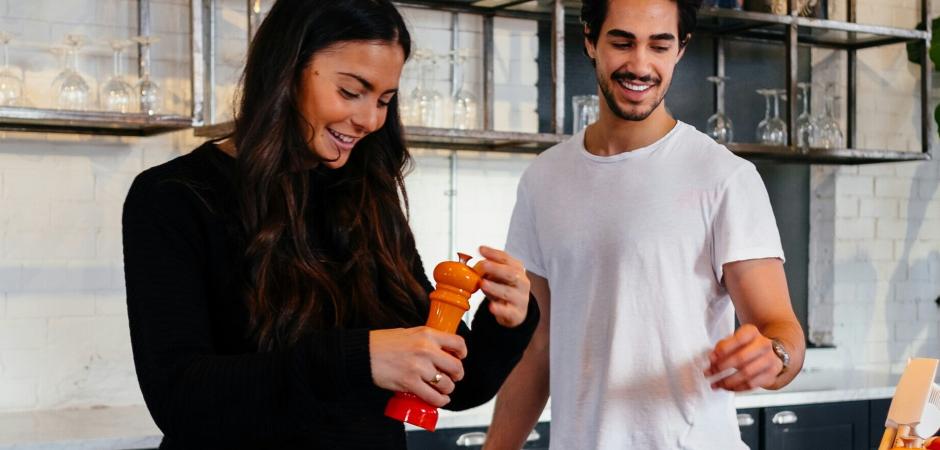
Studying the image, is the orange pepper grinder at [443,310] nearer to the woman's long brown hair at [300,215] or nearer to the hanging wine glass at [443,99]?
the woman's long brown hair at [300,215]

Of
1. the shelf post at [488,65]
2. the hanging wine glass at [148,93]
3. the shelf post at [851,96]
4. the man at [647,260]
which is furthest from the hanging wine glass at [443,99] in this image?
the shelf post at [851,96]

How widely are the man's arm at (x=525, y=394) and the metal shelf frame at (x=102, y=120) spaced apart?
59.5 inches

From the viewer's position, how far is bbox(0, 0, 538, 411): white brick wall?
3629mm

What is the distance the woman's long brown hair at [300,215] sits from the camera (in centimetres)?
158

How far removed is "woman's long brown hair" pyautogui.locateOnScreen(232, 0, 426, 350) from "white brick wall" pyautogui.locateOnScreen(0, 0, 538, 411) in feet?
7.10

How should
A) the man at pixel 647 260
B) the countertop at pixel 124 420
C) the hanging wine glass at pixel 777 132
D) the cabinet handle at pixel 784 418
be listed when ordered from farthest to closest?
the hanging wine glass at pixel 777 132
the cabinet handle at pixel 784 418
the countertop at pixel 124 420
the man at pixel 647 260

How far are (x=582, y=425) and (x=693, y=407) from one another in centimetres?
21

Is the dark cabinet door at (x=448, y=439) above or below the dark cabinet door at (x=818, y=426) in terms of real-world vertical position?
above

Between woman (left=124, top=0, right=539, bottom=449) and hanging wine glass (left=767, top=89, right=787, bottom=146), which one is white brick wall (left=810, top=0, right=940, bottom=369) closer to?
hanging wine glass (left=767, top=89, right=787, bottom=146)

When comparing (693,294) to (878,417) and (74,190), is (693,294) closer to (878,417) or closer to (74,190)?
(74,190)

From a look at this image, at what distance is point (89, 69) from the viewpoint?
3691mm

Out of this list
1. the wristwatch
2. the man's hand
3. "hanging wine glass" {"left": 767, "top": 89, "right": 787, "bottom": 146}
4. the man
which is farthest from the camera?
"hanging wine glass" {"left": 767, "top": 89, "right": 787, "bottom": 146}

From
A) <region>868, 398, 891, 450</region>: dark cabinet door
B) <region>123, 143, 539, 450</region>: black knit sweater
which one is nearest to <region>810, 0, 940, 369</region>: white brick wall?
<region>868, 398, 891, 450</region>: dark cabinet door

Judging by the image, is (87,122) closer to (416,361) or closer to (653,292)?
(653,292)
